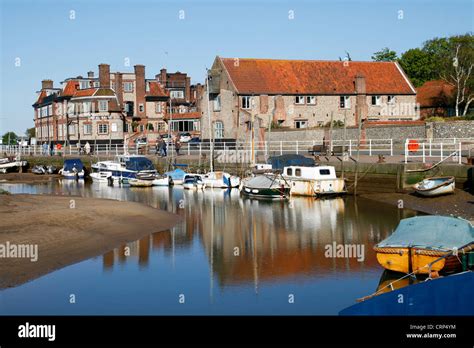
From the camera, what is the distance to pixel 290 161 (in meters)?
47.8

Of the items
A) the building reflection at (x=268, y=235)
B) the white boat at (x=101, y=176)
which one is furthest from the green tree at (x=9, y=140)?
the building reflection at (x=268, y=235)

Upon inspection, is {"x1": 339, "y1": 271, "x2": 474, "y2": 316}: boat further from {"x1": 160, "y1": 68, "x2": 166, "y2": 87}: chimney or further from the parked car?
{"x1": 160, "y1": 68, "x2": 166, "y2": 87}: chimney

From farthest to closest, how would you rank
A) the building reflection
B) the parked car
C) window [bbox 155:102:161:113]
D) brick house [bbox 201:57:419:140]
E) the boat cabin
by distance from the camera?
window [bbox 155:102:161:113] < the parked car < brick house [bbox 201:57:419:140] < the boat cabin < the building reflection

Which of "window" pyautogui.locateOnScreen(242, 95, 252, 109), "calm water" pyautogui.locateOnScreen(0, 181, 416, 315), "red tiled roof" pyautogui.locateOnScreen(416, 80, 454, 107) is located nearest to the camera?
"calm water" pyautogui.locateOnScreen(0, 181, 416, 315)

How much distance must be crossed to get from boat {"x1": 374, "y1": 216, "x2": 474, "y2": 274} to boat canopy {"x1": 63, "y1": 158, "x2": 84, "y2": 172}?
173 feet

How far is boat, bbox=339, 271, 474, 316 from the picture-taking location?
14.4m

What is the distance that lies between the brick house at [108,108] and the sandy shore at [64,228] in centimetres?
5048

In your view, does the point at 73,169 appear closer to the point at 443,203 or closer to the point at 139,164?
the point at 139,164

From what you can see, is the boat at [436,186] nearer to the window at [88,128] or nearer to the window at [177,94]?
the window at [88,128]

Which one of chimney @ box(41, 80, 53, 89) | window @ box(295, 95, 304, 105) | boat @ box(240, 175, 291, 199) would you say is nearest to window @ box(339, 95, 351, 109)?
window @ box(295, 95, 304, 105)
